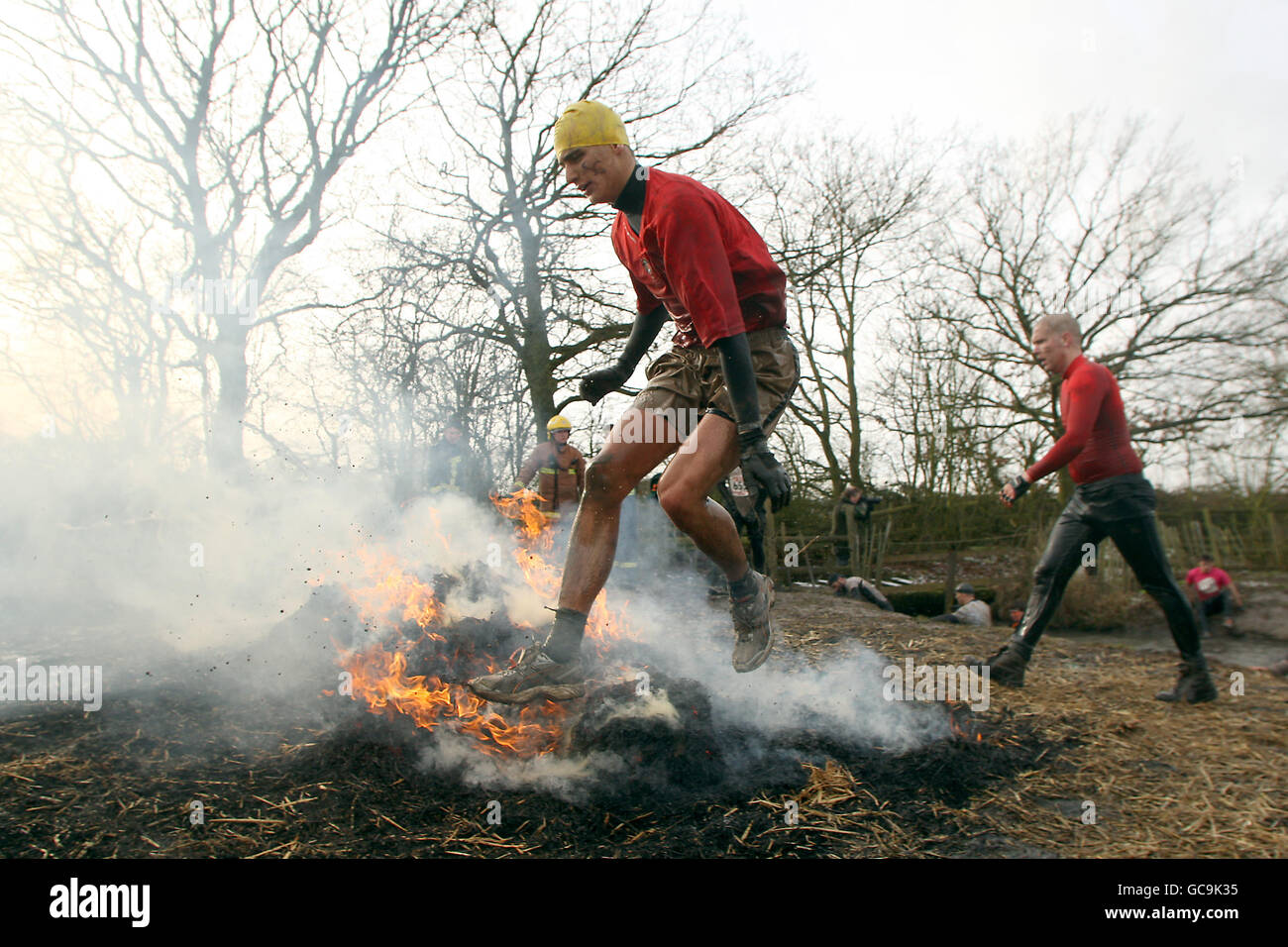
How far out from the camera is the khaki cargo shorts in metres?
3.00

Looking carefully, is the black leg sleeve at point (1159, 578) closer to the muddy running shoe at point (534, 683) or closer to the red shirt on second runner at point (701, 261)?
the red shirt on second runner at point (701, 261)

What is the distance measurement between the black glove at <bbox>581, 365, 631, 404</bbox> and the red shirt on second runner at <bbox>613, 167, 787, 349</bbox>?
50cm

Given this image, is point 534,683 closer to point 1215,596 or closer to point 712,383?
point 712,383

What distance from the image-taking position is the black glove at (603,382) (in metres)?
3.53

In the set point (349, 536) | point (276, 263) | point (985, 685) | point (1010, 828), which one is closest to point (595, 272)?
point (276, 263)

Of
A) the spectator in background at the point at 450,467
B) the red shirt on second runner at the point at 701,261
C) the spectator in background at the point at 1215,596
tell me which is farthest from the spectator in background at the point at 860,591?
the red shirt on second runner at the point at 701,261

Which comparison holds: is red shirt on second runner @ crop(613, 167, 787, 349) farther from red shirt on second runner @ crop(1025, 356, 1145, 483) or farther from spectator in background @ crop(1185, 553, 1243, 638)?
spectator in background @ crop(1185, 553, 1243, 638)

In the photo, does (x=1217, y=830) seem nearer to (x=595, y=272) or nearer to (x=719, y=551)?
(x=719, y=551)

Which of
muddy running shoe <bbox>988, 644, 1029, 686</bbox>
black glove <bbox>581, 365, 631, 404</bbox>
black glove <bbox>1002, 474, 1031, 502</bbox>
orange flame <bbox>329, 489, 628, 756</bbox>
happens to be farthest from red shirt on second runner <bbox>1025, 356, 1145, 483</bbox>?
orange flame <bbox>329, 489, 628, 756</bbox>

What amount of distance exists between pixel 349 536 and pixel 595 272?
9.64 metres

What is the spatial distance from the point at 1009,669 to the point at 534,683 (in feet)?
9.38

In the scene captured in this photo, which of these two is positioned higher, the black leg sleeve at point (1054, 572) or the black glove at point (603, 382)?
the black glove at point (603, 382)

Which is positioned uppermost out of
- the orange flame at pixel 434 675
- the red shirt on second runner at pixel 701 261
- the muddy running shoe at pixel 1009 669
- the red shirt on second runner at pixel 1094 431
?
the red shirt on second runner at pixel 701 261

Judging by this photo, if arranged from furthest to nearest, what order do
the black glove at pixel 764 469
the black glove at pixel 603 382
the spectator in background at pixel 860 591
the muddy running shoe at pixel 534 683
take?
1. the spectator in background at pixel 860 591
2. the black glove at pixel 603 382
3. the muddy running shoe at pixel 534 683
4. the black glove at pixel 764 469
